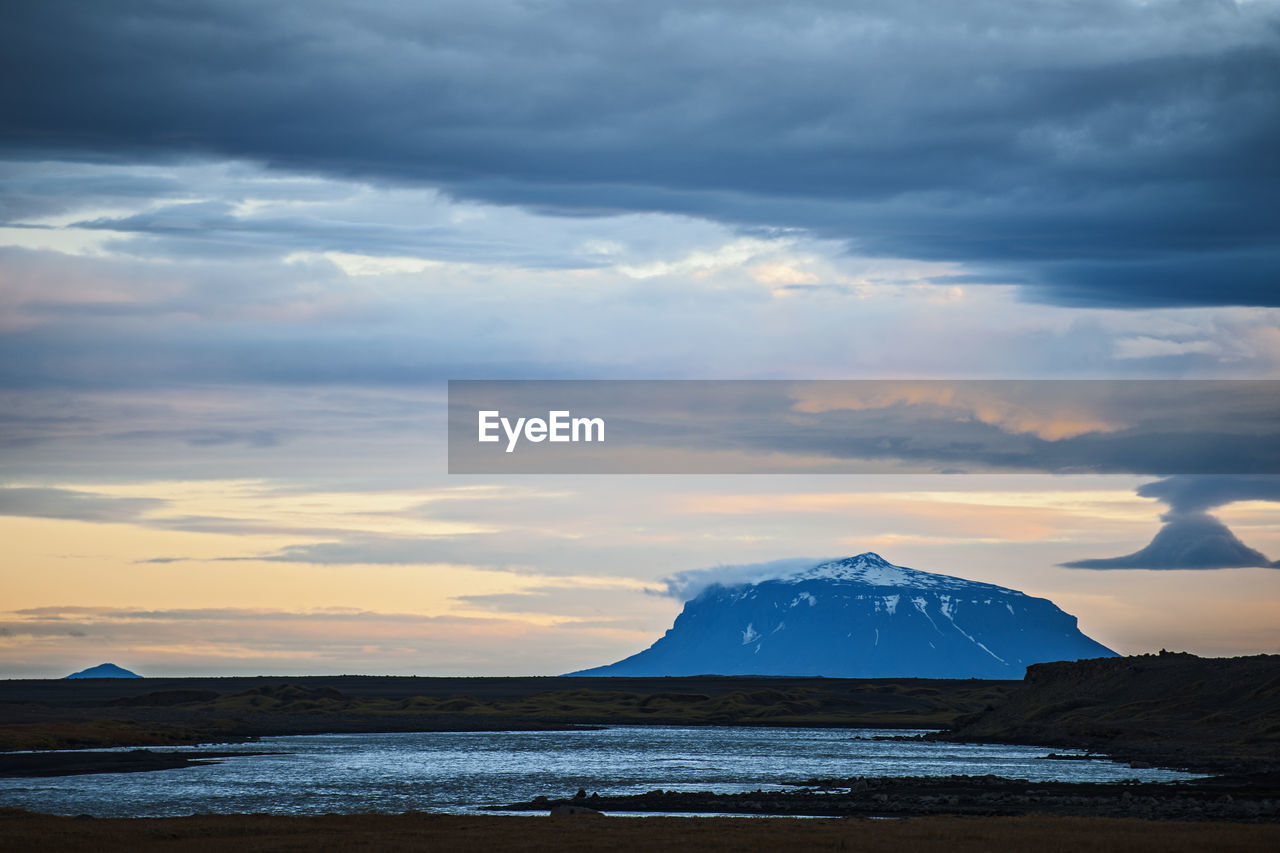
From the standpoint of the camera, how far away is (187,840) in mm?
56094

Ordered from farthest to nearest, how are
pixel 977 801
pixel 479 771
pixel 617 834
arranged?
1. pixel 479 771
2. pixel 977 801
3. pixel 617 834

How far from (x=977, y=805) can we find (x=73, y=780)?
5793 cm

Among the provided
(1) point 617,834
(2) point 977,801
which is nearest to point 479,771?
(2) point 977,801

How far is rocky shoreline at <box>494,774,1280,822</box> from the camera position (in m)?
68.1

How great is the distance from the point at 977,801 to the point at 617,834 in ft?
81.8

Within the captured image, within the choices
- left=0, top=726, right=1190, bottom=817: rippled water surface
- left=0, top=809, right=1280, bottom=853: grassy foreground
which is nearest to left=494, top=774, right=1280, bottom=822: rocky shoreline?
left=0, top=809, right=1280, bottom=853: grassy foreground

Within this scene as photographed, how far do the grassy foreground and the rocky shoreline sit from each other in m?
6.12

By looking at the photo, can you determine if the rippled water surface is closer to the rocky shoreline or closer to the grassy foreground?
the rocky shoreline

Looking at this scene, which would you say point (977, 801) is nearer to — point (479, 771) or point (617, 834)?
point (617, 834)

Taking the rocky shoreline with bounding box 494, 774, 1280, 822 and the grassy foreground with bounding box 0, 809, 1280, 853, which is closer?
the grassy foreground with bounding box 0, 809, 1280, 853

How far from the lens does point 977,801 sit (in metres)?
73.2

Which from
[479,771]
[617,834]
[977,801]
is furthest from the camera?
[479,771]

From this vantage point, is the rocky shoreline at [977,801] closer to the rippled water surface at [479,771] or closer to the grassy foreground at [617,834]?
the grassy foreground at [617,834]

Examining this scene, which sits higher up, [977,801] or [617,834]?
[617,834]
